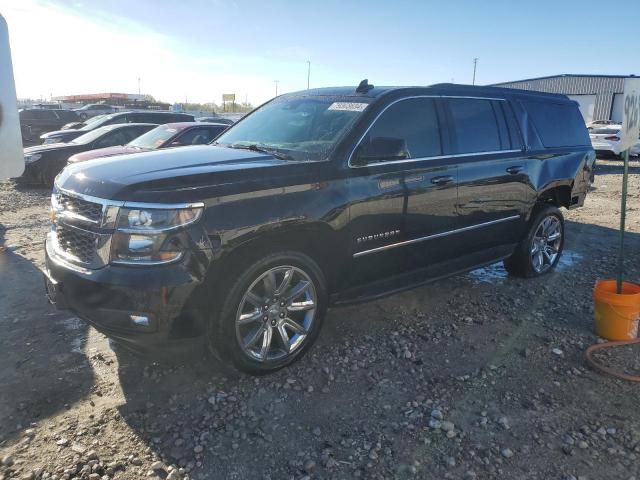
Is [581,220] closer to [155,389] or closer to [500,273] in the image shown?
[500,273]

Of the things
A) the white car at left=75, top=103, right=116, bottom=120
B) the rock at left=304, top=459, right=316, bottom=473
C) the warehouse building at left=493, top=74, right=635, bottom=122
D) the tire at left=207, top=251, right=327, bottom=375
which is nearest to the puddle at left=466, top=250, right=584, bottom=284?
the tire at left=207, top=251, right=327, bottom=375

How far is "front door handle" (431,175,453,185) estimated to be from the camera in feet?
13.7

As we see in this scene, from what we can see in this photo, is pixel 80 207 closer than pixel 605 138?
Yes

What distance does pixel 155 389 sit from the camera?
3328 millimetres

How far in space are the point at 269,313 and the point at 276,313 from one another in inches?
2.2

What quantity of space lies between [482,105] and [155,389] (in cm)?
382

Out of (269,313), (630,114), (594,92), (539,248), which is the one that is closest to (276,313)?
(269,313)

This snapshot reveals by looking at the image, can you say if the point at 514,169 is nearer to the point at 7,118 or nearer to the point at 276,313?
the point at 276,313

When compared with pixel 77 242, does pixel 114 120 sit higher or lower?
higher

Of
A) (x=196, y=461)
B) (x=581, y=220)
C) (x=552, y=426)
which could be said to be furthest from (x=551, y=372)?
(x=581, y=220)

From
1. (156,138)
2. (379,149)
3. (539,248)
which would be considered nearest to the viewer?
(379,149)

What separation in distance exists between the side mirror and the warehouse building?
1596 inches

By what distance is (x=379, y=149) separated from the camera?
3730 millimetres

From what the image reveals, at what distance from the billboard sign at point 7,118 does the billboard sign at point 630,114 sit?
428 cm
